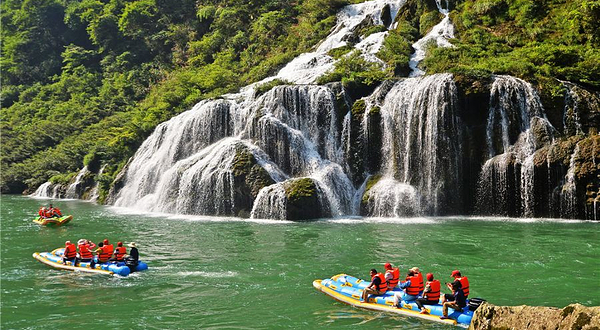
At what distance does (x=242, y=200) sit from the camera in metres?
26.8

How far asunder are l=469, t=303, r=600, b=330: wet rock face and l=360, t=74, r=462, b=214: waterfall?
61.6 feet

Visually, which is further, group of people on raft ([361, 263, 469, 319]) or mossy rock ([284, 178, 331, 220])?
mossy rock ([284, 178, 331, 220])

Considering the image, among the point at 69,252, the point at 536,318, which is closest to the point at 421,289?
the point at 536,318

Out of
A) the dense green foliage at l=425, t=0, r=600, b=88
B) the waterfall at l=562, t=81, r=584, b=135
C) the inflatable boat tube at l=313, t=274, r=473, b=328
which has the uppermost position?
the dense green foliage at l=425, t=0, r=600, b=88

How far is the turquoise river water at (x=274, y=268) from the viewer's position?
10.9 m

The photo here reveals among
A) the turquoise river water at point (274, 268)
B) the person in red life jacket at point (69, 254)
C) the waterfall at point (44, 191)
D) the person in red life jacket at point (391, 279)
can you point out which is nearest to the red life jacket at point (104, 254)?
the turquoise river water at point (274, 268)

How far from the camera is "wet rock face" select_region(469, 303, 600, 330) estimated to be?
5.95m

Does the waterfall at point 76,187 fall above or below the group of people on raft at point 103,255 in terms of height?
above

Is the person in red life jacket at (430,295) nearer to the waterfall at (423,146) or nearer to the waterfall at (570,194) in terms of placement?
the waterfall at (423,146)

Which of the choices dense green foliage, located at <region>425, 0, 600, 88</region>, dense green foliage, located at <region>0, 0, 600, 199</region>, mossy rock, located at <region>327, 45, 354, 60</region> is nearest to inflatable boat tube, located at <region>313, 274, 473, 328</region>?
dense green foliage, located at <region>0, 0, 600, 199</region>

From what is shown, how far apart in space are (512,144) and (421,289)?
57.9ft

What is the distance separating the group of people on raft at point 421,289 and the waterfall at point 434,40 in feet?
83.4

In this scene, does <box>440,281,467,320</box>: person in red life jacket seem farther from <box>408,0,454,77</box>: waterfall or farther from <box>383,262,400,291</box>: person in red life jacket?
<box>408,0,454,77</box>: waterfall

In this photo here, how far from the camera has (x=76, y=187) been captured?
42750mm
